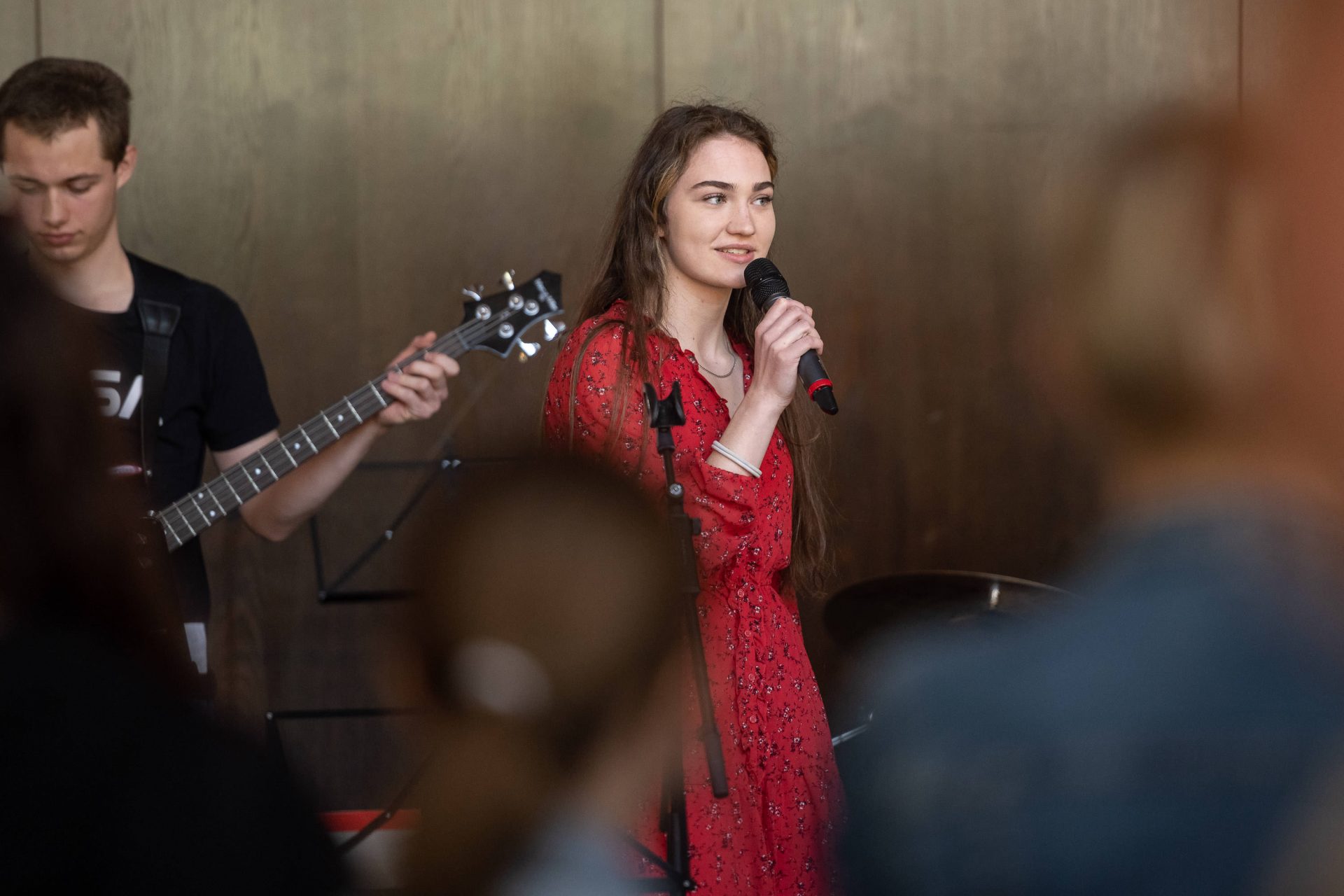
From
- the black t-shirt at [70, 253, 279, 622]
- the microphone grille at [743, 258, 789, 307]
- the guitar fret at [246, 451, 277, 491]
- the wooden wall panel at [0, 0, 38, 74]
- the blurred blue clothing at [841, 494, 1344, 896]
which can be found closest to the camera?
the blurred blue clothing at [841, 494, 1344, 896]

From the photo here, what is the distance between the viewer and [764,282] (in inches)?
69.6

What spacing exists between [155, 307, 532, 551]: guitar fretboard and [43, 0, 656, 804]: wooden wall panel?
3.84ft

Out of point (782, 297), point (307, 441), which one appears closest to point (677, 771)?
point (782, 297)

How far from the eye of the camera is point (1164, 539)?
2.13ft

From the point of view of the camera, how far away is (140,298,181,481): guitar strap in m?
2.27

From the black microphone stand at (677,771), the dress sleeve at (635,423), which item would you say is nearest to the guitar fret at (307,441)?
the dress sleeve at (635,423)

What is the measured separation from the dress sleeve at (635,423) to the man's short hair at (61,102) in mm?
1077

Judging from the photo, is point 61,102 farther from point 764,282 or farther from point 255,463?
point 764,282

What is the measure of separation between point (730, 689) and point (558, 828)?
1.13 meters

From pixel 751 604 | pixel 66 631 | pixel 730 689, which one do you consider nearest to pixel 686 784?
pixel 730 689

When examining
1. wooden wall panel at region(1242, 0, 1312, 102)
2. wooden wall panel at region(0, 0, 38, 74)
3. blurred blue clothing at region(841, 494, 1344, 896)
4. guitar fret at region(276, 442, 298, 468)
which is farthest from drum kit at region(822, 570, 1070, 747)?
wooden wall panel at region(0, 0, 38, 74)

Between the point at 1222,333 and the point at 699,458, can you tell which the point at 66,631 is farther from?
the point at 1222,333

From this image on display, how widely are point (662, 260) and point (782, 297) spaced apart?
25cm

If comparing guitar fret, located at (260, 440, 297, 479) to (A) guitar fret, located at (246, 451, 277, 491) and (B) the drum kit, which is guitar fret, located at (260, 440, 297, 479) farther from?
(B) the drum kit
